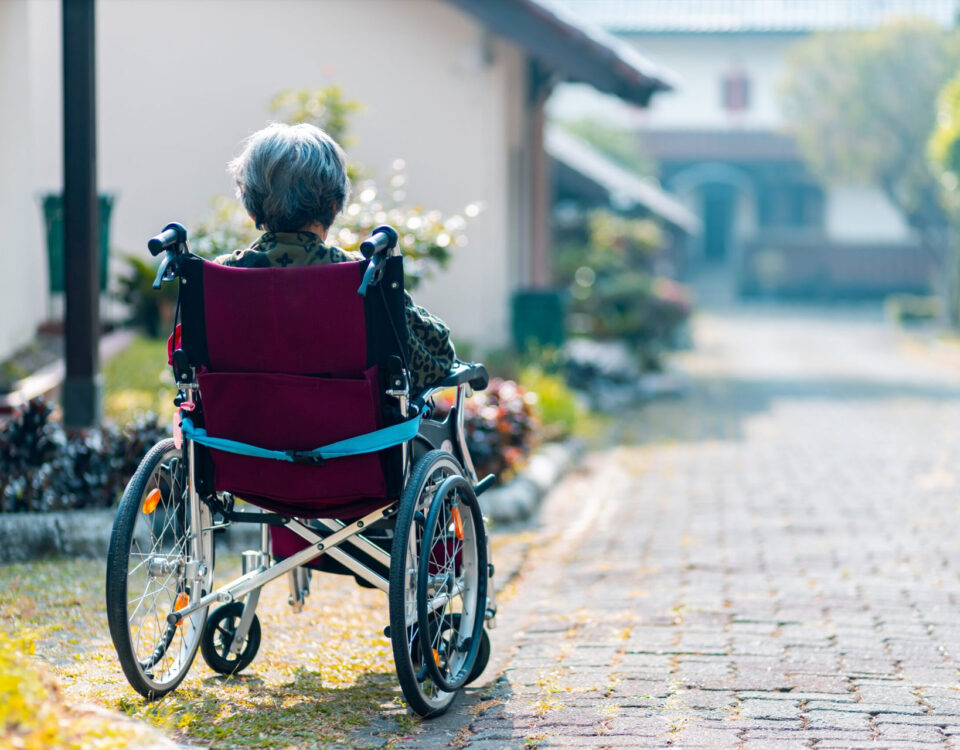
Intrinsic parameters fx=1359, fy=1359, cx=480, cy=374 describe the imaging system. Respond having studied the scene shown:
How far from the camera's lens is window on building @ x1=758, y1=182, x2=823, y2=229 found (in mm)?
40594

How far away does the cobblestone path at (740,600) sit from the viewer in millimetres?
3930

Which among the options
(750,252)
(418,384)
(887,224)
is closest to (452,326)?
(418,384)

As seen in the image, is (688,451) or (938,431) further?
(938,431)

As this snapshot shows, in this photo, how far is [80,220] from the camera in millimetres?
7484

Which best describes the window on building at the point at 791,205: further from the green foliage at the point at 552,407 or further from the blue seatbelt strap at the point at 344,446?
the blue seatbelt strap at the point at 344,446

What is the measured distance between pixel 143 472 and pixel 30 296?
7.67m

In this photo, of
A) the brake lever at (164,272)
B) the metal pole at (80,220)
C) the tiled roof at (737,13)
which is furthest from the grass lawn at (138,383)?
the tiled roof at (737,13)

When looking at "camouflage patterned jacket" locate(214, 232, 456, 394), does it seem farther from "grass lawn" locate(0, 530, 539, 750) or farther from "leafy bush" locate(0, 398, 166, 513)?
"leafy bush" locate(0, 398, 166, 513)

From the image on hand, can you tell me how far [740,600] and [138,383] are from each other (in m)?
5.24

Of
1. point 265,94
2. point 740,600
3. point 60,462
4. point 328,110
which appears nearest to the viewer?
point 740,600

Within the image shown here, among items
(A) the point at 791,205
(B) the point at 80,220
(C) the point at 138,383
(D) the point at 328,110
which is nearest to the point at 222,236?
(B) the point at 80,220

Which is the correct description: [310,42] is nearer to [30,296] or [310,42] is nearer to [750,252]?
[30,296]

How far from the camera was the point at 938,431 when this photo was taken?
38.0 feet

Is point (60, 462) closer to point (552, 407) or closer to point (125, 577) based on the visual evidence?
point (125, 577)
